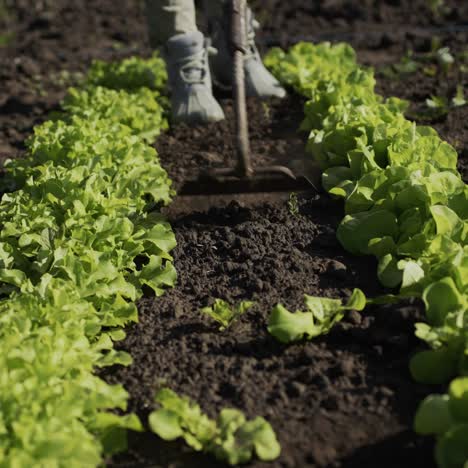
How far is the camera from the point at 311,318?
8.21 feet

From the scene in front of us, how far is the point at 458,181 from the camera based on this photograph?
121 inches

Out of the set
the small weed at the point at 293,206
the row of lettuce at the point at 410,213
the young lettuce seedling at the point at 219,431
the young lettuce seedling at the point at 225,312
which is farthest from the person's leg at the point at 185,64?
the young lettuce seedling at the point at 219,431

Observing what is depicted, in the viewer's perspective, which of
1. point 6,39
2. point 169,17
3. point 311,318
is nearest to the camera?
point 311,318

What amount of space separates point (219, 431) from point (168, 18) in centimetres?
340

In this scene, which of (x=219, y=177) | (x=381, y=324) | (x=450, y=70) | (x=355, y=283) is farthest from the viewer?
(x=450, y=70)

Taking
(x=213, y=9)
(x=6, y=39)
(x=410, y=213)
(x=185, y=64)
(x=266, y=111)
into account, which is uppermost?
(x=213, y=9)

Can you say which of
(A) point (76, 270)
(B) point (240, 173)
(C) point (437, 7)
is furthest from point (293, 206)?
(C) point (437, 7)

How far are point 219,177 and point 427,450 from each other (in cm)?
188

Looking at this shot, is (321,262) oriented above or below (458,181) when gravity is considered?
below

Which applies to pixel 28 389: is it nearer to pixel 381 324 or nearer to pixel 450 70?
pixel 381 324

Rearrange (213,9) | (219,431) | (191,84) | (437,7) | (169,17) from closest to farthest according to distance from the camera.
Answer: (219,431) < (191,84) < (169,17) < (213,9) < (437,7)

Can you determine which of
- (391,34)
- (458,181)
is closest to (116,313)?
(458,181)

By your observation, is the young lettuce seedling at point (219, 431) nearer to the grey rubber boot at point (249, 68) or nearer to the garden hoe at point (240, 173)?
the garden hoe at point (240, 173)

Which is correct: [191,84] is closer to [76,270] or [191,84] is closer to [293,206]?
[293,206]
